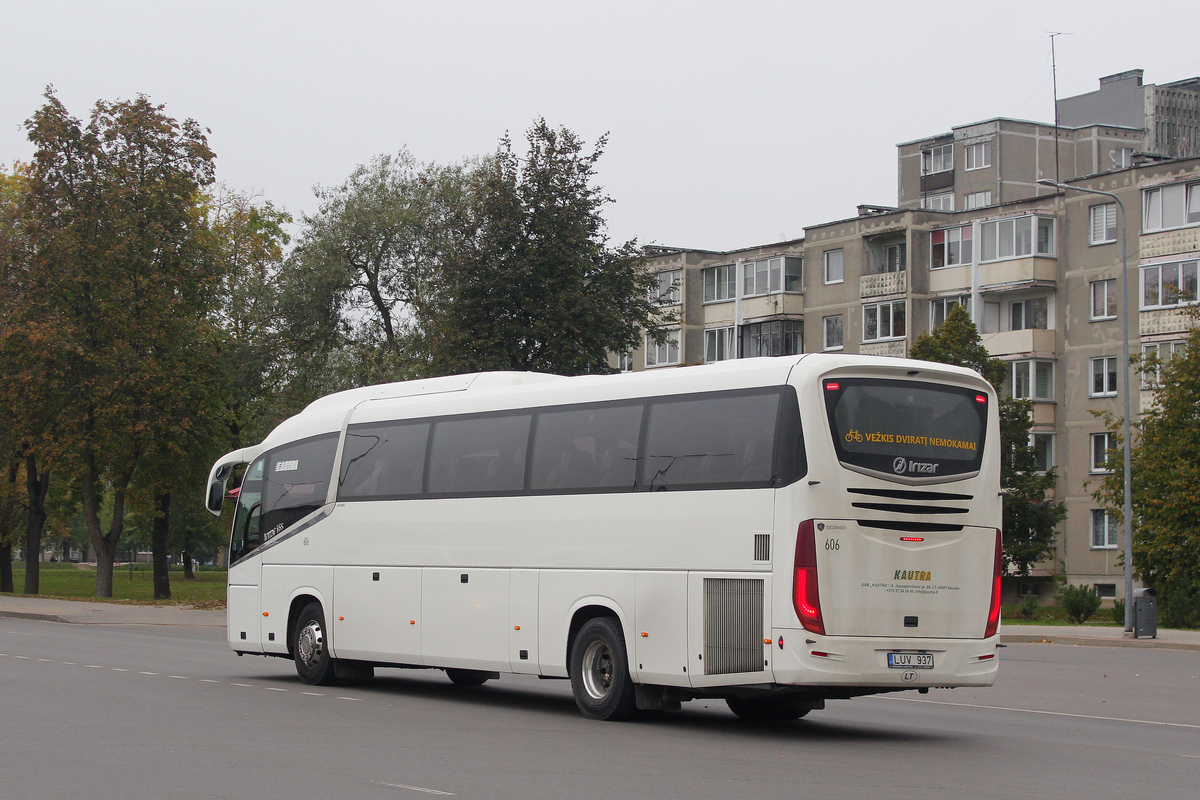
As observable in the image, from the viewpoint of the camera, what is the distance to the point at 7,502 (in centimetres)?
6047

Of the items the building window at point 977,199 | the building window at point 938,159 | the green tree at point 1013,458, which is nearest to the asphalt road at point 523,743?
the green tree at point 1013,458

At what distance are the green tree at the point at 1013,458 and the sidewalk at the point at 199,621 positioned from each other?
1136 cm

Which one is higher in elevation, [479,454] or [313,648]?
[479,454]

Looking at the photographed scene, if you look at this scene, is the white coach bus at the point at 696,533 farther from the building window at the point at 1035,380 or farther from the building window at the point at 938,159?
the building window at the point at 938,159

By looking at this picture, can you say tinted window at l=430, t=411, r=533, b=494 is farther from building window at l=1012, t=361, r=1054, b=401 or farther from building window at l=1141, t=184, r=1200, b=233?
building window at l=1012, t=361, r=1054, b=401

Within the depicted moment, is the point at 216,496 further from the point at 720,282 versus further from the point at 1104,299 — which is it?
the point at 720,282

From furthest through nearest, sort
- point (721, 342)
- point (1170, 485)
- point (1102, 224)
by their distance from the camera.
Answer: point (721, 342) < point (1102, 224) < point (1170, 485)

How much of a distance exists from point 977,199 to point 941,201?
227 cm

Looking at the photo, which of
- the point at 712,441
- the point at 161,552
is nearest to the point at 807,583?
the point at 712,441

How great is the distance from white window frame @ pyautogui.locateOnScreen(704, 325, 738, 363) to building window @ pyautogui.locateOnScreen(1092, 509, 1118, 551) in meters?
20.8

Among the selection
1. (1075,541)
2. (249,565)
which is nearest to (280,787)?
(249,565)

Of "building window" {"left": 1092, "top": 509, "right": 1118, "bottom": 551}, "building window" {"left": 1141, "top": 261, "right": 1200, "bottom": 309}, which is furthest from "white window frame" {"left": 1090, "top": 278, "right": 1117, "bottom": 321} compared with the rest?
"building window" {"left": 1092, "top": 509, "right": 1118, "bottom": 551}

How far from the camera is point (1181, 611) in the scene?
40656 millimetres

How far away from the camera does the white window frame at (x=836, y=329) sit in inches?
2712
